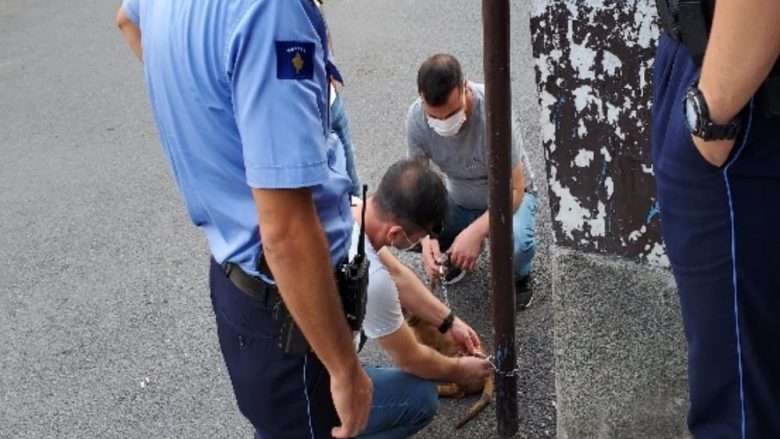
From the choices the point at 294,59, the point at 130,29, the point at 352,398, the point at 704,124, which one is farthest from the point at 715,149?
the point at 130,29

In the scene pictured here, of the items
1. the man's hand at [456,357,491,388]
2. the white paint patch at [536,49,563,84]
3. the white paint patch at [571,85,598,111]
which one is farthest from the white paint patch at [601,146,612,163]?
the man's hand at [456,357,491,388]

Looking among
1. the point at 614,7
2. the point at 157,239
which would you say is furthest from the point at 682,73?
the point at 157,239

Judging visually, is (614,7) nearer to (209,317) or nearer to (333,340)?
(333,340)

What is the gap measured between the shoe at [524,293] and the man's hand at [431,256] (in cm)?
35

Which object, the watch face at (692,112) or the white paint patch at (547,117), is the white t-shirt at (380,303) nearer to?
the white paint patch at (547,117)

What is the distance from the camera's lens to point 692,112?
52.4 inches

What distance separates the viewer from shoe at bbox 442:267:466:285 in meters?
3.47

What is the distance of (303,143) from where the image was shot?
158 centimetres

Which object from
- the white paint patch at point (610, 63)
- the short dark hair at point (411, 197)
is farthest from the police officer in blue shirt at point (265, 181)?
the white paint patch at point (610, 63)

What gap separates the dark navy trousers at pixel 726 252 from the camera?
1.35 m

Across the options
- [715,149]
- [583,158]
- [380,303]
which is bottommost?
[380,303]

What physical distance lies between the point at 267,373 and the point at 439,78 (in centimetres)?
141

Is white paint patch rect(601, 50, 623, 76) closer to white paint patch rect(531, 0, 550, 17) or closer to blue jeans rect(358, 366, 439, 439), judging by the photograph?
white paint patch rect(531, 0, 550, 17)

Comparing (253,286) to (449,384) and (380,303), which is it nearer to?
(380,303)
